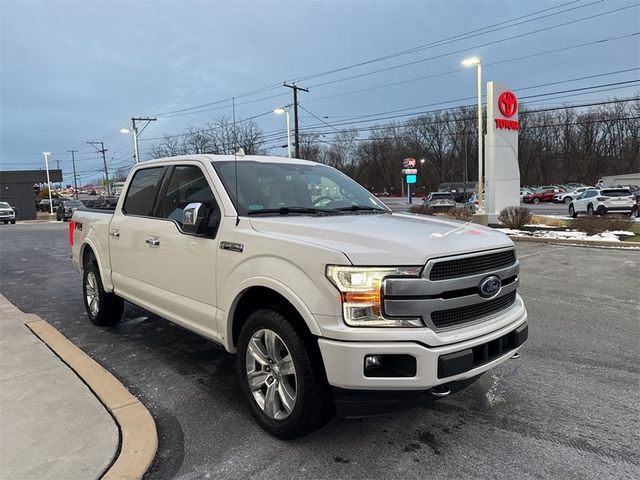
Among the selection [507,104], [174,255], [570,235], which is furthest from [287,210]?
[507,104]

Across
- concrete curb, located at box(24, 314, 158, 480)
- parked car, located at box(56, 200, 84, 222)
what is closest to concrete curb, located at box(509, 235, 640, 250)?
concrete curb, located at box(24, 314, 158, 480)

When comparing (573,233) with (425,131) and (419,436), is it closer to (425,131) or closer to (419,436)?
(419,436)

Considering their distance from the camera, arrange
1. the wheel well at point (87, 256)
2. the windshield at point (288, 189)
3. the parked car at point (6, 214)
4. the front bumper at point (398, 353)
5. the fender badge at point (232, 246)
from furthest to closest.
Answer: the parked car at point (6, 214) → the wheel well at point (87, 256) → the windshield at point (288, 189) → the fender badge at point (232, 246) → the front bumper at point (398, 353)

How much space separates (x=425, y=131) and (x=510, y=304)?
359ft

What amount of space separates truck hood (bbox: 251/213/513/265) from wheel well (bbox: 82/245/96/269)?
3.48 m

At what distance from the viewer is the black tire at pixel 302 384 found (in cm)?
→ 288

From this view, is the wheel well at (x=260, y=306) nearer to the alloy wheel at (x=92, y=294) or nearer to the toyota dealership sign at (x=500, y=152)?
the alloy wheel at (x=92, y=294)

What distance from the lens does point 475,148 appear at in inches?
3807

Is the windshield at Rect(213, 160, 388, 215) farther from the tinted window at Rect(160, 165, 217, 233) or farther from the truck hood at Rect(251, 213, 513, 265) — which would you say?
the truck hood at Rect(251, 213, 513, 265)

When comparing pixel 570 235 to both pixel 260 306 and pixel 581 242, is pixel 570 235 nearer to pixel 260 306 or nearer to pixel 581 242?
pixel 581 242

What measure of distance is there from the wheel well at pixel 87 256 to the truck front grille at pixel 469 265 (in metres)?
4.66

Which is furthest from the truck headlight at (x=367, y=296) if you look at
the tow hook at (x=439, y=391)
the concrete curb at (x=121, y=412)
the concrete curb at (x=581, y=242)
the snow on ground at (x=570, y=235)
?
the snow on ground at (x=570, y=235)

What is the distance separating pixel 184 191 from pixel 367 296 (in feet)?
7.64

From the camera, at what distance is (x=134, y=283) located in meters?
4.84
